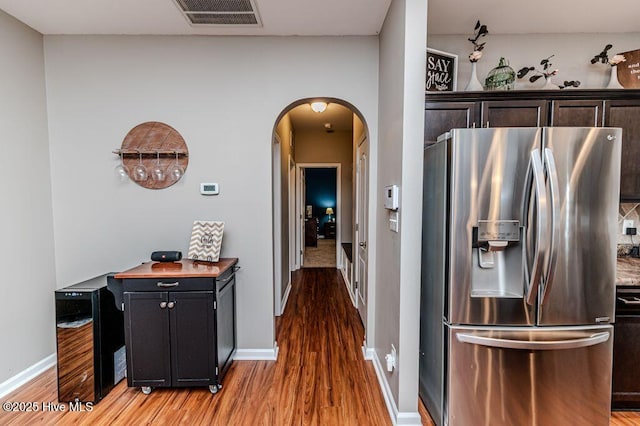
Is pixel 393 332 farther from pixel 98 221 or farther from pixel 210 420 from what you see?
pixel 98 221

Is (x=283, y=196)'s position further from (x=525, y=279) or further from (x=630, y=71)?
(x=630, y=71)

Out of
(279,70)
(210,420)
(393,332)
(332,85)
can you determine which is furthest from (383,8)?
(210,420)

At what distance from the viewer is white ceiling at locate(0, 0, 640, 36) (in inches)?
81.5

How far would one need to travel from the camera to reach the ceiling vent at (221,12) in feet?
6.67

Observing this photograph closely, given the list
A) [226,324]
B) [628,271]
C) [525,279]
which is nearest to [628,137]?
[628,271]

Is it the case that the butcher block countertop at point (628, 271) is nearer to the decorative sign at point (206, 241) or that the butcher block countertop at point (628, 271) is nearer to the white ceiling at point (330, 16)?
the white ceiling at point (330, 16)

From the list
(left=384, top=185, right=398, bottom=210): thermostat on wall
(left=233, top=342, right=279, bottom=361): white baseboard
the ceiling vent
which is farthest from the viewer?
(left=233, top=342, right=279, bottom=361): white baseboard

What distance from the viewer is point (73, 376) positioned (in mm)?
2043

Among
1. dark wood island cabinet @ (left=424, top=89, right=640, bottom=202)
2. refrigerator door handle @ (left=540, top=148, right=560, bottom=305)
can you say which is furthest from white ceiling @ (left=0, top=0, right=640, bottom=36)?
refrigerator door handle @ (left=540, top=148, right=560, bottom=305)

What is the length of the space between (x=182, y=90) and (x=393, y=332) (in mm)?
2580

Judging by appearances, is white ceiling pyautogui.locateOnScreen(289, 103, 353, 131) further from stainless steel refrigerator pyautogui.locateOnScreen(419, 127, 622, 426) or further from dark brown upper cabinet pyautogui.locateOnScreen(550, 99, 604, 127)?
stainless steel refrigerator pyautogui.locateOnScreen(419, 127, 622, 426)

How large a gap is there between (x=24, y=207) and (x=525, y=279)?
11.7 feet

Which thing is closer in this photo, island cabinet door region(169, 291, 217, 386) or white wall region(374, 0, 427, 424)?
white wall region(374, 0, 427, 424)

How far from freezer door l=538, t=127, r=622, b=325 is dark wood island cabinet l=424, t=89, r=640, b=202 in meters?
0.51
